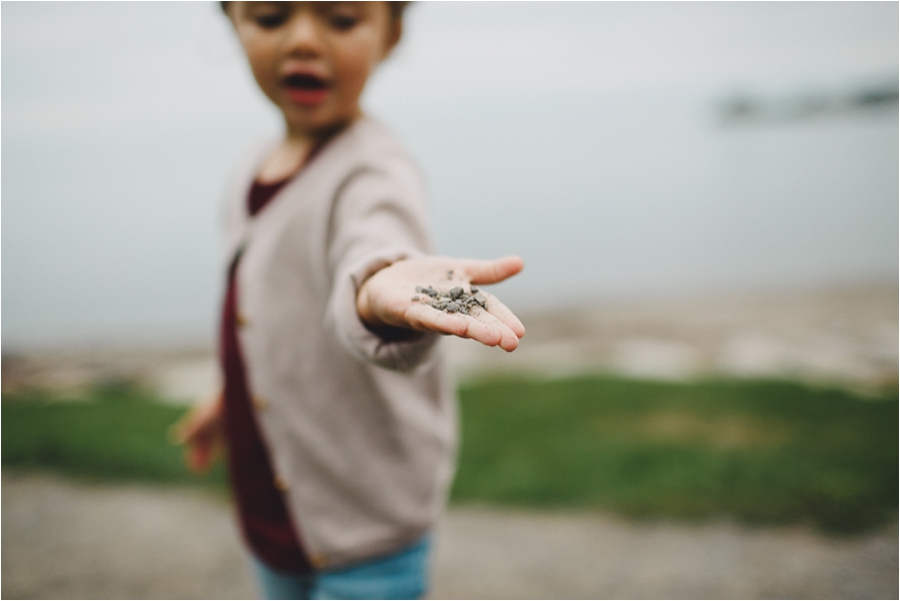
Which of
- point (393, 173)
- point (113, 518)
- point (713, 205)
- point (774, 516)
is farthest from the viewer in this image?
point (713, 205)

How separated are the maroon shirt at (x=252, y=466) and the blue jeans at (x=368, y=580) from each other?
6 cm

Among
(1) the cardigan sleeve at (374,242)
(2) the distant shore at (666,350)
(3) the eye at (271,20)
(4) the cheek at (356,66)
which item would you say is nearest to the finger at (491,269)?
(1) the cardigan sleeve at (374,242)

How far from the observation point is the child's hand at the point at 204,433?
7.08ft

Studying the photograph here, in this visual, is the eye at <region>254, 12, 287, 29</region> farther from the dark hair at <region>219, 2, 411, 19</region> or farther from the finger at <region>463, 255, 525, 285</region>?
the finger at <region>463, 255, 525, 285</region>

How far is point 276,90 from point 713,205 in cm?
1040

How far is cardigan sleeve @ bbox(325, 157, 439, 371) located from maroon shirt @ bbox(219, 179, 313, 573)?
0.32m

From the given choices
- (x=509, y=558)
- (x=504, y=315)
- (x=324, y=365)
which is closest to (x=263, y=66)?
(x=324, y=365)

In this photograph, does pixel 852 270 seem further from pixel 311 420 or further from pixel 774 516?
pixel 311 420

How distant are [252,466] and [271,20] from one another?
110cm

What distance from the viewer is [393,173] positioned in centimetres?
155

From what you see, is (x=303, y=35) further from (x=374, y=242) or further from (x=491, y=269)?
(x=491, y=269)

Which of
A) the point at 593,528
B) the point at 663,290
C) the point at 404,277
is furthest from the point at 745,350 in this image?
the point at 404,277

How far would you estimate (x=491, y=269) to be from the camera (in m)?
1.18

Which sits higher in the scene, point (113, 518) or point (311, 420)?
point (311, 420)
